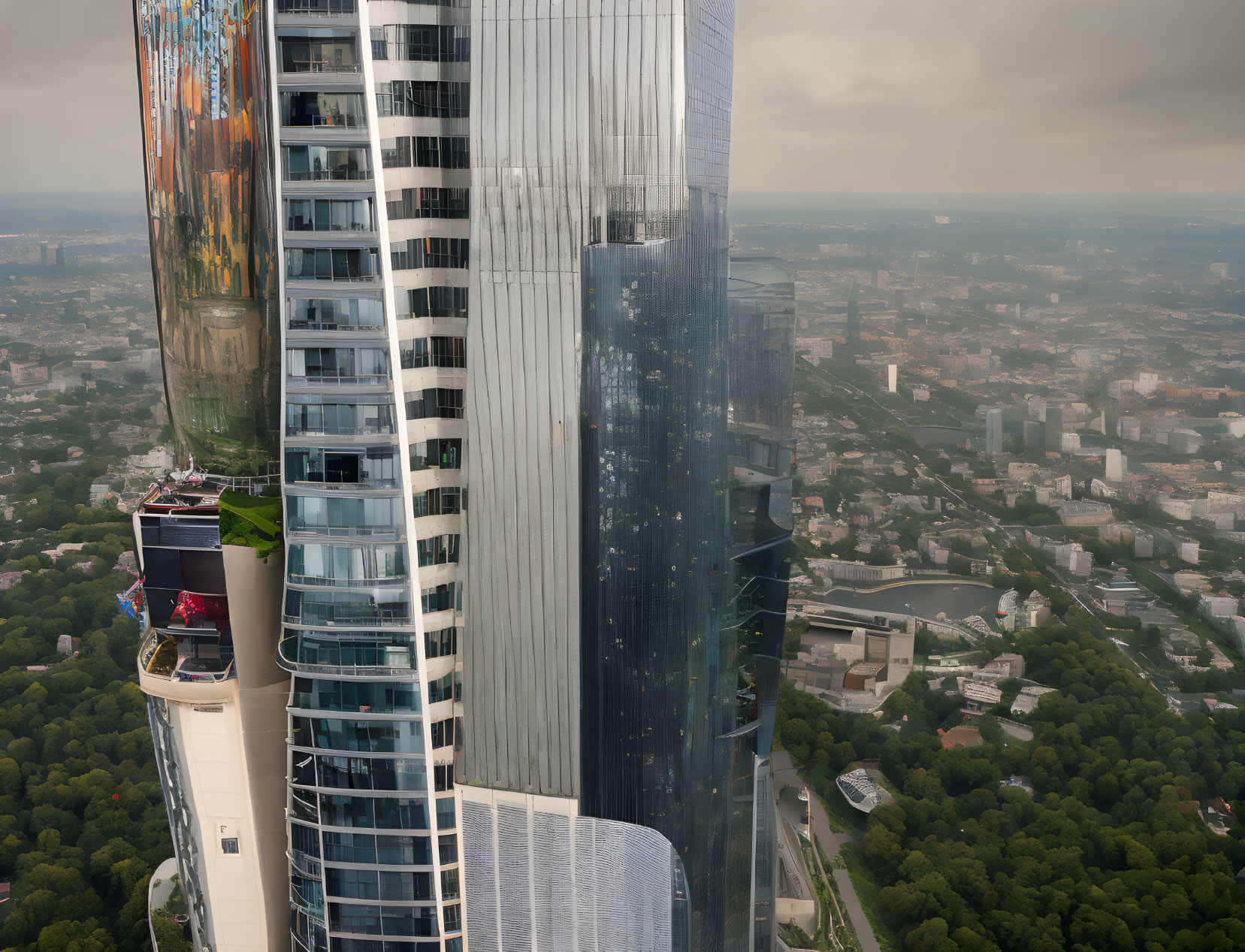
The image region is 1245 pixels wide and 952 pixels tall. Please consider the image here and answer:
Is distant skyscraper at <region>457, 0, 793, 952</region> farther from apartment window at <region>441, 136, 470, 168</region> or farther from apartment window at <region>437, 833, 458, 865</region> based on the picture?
apartment window at <region>441, 136, 470, 168</region>

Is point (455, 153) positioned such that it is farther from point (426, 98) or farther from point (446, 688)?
point (446, 688)

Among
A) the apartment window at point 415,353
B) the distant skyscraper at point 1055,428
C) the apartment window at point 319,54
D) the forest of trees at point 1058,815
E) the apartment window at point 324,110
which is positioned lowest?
the forest of trees at point 1058,815

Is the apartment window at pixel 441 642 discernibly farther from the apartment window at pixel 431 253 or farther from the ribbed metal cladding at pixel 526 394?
the apartment window at pixel 431 253

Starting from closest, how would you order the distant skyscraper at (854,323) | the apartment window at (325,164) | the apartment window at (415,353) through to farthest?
the apartment window at (325,164), the apartment window at (415,353), the distant skyscraper at (854,323)

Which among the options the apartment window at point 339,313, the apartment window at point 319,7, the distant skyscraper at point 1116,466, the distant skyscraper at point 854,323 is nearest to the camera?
the apartment window at point 319,7

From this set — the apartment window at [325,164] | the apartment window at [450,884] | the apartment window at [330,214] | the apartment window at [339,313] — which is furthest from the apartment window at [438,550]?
the apartment window at [325,164]

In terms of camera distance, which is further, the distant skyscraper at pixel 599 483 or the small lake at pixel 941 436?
the small lake at pixel 941 436

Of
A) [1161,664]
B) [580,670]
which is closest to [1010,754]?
[1161,664]

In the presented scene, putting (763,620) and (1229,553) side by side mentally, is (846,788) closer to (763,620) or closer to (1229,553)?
(763,620)
